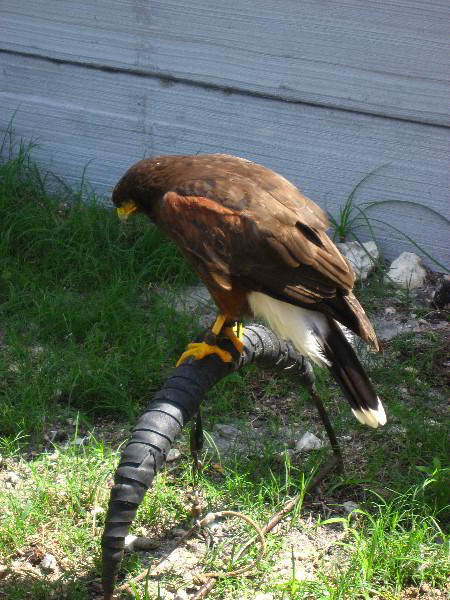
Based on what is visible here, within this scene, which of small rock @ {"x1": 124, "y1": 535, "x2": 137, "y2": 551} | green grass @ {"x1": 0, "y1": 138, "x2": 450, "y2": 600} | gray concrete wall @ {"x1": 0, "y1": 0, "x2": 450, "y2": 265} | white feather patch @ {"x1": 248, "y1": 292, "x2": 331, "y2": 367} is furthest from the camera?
gray concrete wall @ {"x1": 0, "y1": 0, "x2": 450, "y2": 265}

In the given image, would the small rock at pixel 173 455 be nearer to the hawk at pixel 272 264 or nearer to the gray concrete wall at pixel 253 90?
the hawk at pixel 272 264

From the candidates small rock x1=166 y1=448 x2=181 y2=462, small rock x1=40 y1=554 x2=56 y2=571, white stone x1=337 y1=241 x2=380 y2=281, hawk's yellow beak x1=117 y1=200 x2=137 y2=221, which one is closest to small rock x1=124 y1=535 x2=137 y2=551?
small rock x1=40 y1=554 x2=56 y2=571

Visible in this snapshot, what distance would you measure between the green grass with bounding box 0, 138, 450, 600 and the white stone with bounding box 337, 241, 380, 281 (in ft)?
0.27

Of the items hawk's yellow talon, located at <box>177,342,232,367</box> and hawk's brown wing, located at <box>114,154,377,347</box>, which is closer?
hawk's yellow talon, located at <box>177,342,232,367</box>

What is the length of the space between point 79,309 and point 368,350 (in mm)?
1480

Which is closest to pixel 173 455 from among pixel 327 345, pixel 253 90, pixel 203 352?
pixel 203 352

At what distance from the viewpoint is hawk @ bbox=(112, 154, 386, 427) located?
10.9 ft

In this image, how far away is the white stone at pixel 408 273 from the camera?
5.16 meters

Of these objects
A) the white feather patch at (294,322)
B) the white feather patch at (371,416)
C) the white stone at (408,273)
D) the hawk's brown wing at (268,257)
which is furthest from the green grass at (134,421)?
the hawk's brown wing at (268,257)

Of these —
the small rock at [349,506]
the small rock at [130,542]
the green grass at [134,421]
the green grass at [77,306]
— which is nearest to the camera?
the green grass at [134,421]

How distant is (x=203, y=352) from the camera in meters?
3.30

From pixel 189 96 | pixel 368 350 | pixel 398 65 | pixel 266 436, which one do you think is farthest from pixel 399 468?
pixel 189 96

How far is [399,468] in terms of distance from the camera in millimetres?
3779

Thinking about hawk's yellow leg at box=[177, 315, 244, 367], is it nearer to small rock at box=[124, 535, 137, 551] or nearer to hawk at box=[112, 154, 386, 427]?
hawk at box=[112, 154, 386, 427]
